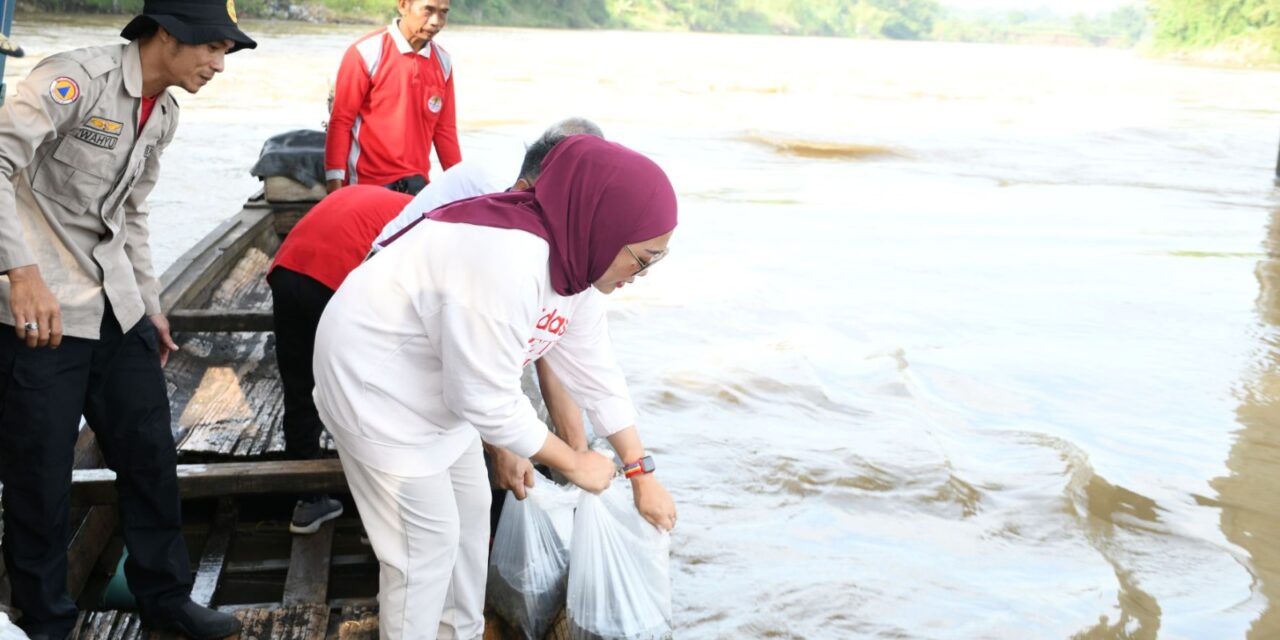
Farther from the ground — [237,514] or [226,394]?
[226,394]

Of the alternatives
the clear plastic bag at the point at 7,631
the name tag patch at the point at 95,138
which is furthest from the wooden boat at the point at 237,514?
the name tag patch at the point at 95,138

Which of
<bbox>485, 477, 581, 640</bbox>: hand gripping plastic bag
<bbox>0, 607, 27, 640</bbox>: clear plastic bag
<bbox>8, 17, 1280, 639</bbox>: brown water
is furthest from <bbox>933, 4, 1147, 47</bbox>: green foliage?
<bbox>0, 607, 27, 640</bbox>: clear plastic bag

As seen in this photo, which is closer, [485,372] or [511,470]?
[485,372]

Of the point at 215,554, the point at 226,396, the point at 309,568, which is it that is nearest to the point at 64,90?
the point at 309,568

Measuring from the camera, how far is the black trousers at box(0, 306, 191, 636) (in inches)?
90.7

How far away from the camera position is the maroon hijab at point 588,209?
1960 millimetres

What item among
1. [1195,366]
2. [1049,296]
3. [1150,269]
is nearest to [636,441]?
[1195,366]

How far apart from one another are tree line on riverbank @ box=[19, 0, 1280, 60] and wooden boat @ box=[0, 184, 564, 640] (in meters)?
36.3

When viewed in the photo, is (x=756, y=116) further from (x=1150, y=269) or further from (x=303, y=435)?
(x=303, y=435)

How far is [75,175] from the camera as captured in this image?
2.31m

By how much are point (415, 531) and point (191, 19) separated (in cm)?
112

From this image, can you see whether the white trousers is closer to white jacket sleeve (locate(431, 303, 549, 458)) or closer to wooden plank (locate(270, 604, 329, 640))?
white jacket sleeve (locate(431, 303, 549, 458))

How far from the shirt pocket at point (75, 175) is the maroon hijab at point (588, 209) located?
829mm

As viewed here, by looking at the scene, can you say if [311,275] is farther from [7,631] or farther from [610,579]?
[7,631]
